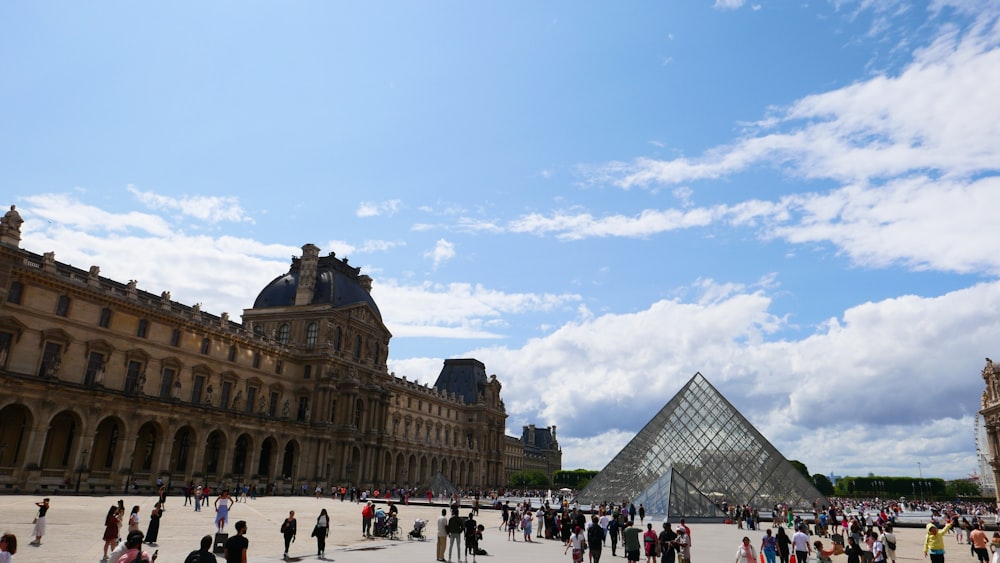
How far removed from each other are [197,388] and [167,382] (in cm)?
236

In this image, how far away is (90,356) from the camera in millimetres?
32375

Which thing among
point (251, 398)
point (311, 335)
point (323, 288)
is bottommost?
point (251, 398)

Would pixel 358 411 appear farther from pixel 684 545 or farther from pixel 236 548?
pixel 236 548

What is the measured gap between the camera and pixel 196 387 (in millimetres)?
39094

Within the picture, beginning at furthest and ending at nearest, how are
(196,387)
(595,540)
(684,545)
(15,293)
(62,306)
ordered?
(196,387), (62,306), (15,293), (595,540), (684,545)

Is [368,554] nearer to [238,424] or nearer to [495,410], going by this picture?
[238,424]

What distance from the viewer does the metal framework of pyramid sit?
116 feet

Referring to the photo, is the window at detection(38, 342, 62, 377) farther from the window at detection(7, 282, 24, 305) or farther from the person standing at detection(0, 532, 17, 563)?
the person standing at detection(0, 532, 17, 563)

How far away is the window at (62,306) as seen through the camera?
3094 cm

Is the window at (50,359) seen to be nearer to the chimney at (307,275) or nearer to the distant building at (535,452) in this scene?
the chimney at (307,275)

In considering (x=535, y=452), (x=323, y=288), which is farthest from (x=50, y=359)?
(x=535, y=452)

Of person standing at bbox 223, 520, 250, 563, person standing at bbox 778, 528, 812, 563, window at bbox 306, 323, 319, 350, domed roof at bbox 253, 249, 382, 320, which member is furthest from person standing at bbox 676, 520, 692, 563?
domed roof at bbox 253, 249, 382, 320

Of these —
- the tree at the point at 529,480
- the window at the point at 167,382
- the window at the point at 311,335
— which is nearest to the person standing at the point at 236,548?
the window at the point at 167,382

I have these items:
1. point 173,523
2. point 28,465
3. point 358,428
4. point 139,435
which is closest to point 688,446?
point 358,428
